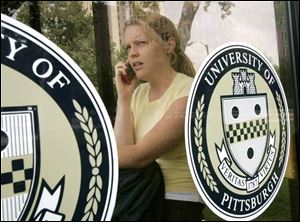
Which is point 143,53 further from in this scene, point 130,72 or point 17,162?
point 17,162

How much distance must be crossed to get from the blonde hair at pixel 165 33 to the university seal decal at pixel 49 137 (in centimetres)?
38

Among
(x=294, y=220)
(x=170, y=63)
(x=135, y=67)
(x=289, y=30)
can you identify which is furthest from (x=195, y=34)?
(x=294, y=220)

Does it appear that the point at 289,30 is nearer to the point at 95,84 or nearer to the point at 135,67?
the point at 135,67

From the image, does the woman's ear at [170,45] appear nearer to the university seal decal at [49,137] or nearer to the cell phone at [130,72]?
the cell phone at [130,72]

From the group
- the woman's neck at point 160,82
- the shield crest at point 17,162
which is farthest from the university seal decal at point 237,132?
the shield crest at point 17,162

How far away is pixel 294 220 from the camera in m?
2.68

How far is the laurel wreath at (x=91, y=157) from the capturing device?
1.44m

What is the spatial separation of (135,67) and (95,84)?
8.8 inches

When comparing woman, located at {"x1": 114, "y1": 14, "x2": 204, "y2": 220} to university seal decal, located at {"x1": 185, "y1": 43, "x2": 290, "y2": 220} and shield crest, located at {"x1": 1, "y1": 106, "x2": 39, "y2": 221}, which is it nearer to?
university seal decal, located at {"x1": 185, "y1": 43, "x2": 290, "y2": 220}

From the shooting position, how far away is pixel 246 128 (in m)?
2.22

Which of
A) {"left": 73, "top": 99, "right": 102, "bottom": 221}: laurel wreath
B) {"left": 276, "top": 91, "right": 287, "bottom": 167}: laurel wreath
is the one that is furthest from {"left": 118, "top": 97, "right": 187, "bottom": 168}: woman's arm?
{"left": 276, "top": 91, "right": 287, "bottom": 167}: laurel wreath

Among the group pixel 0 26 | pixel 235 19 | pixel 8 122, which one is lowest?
pixel 8 122

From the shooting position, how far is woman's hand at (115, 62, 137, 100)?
5.37ft

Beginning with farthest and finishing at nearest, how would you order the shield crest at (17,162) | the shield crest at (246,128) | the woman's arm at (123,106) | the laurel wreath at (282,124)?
the laurel wreath at (282,124), the shield crest at (246,128), the woman's arm at (123,106), the shield crest at (17,162)
